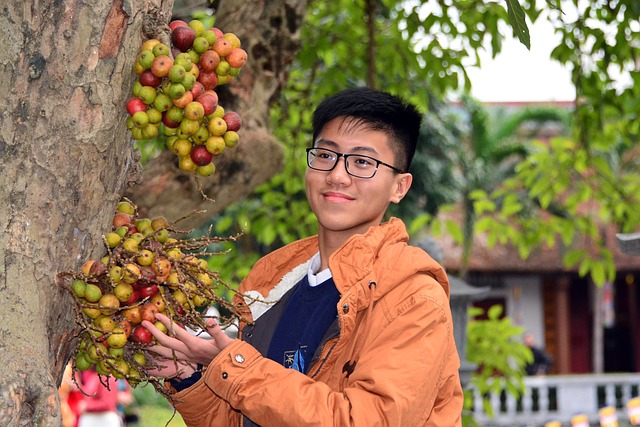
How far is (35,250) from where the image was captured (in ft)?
5.80

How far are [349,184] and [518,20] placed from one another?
60cm

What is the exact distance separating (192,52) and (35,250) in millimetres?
572

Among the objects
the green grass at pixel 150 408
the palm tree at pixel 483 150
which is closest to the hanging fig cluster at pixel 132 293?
the green grass at pixel 150 408

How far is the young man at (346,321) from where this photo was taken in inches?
73.7

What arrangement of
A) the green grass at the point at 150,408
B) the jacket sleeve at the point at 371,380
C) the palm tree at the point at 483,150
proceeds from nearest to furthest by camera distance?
the jacket sleeve at the point at 371,380, the green grass at the point at 150,408, the palm tree at the point at 483,150

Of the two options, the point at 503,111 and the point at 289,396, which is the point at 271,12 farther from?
the point at 503,111

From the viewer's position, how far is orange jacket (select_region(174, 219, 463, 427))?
72.7 inches

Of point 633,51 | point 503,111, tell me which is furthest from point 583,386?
point 633,51

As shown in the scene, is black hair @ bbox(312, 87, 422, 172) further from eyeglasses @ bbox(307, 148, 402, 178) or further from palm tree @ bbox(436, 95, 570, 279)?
palm tree @ bbox(436, 95, 570, 279)

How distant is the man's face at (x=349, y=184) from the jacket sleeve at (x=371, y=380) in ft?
1.10

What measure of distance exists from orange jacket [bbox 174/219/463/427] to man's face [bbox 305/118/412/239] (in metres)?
0.10

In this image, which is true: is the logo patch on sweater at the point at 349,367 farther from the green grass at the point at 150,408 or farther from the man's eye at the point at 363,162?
the green grass at the point at 150,408

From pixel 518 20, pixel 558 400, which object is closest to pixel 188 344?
pixel 518 20

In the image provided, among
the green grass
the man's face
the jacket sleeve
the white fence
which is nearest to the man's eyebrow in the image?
the man's face
